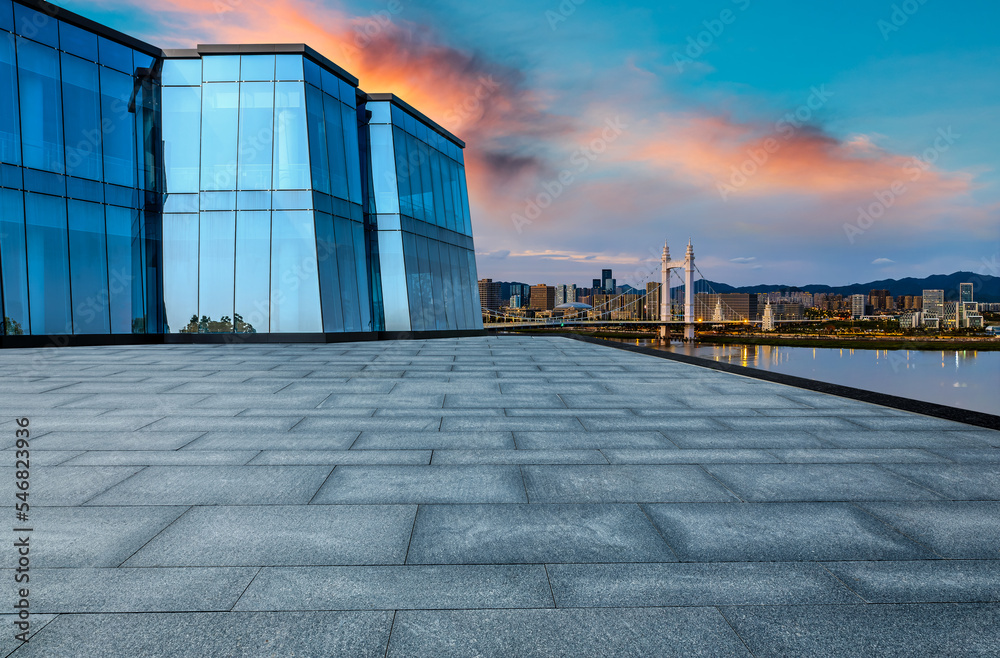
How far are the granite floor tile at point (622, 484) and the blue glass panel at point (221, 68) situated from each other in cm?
2465

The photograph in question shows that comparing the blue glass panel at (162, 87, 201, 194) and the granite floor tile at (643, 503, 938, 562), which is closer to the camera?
the granite floor tile at (643, 503, 938, 562)

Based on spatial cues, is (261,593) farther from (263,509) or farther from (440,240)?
(440,240)

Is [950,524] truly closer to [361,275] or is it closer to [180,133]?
[361,275]

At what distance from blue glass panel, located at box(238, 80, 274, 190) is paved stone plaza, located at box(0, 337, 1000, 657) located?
56.4ft

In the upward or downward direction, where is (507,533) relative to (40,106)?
downward

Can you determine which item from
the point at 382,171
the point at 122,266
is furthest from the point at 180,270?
the point at 382,171

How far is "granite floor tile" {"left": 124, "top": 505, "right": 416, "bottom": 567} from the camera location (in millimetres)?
3191

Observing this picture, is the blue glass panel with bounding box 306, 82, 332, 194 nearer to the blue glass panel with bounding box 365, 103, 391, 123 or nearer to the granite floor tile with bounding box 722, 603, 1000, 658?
the blue glass panel with bounding box 365, 103, 391, 123

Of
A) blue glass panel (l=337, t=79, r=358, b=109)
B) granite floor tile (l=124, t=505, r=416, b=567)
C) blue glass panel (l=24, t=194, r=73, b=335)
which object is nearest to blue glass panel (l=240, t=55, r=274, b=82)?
blue glass panel (l=337, t=79, r=358, b=109)

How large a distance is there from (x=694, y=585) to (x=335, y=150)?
83.6 ft

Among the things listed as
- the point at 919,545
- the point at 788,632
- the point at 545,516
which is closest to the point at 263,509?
the point at 545,516

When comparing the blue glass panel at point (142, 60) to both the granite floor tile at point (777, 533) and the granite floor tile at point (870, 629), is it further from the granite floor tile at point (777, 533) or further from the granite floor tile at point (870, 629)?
the granite floor tile at point (870, 629)

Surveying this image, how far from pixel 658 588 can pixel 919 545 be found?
1992 mm

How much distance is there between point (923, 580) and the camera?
2953 millimetres
